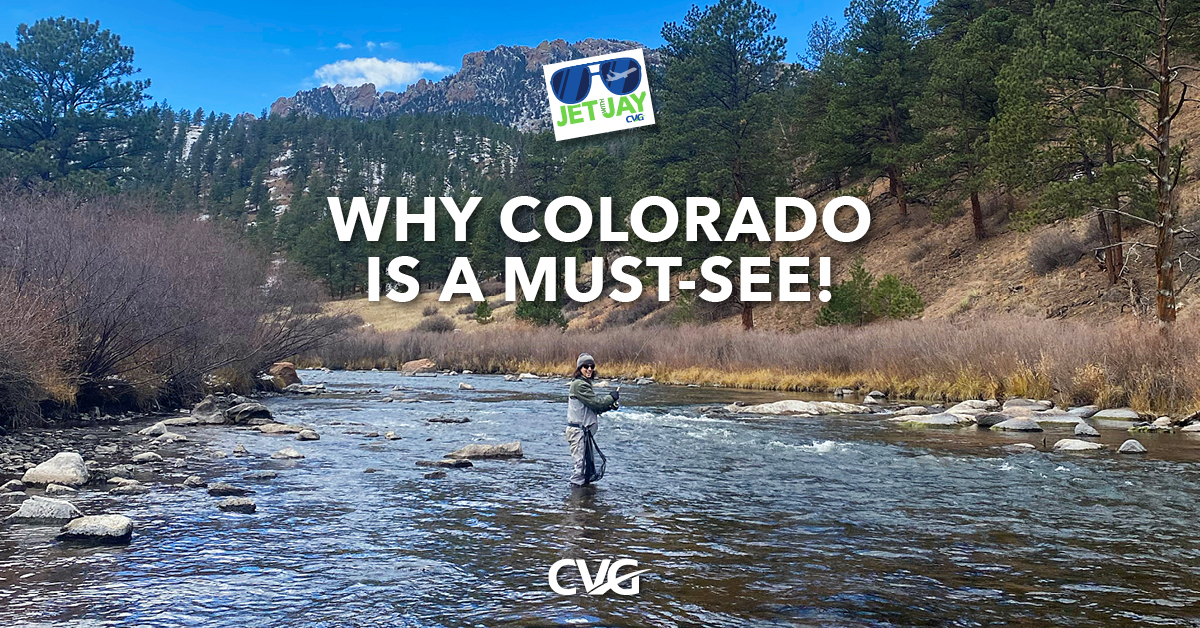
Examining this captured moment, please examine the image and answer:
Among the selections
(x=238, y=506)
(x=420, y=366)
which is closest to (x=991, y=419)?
(x=238, y=506)

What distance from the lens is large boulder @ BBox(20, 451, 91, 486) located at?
36.1 ft

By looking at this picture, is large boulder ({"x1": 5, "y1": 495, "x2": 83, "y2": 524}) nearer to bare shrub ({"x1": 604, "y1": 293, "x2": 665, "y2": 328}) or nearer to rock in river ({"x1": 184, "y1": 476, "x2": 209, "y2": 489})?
rock in river ({"x1": 184, "y1": 476, "x2": 209, "y2": 489})

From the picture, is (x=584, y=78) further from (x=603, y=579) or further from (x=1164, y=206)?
(x=603, y=579)

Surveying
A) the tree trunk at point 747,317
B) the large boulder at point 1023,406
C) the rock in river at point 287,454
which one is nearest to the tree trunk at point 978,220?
the tree trunk at point 747,317

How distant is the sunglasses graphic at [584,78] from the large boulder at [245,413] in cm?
1532

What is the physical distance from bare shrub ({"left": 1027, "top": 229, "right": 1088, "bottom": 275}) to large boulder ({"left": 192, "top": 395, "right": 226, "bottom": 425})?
2824 cm

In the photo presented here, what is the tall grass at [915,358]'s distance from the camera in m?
16.6

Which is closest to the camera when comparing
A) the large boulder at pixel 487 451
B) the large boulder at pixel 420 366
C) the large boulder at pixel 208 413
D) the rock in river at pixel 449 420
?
the large boulder at pixel 487 451

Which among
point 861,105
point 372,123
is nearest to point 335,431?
point 861,105

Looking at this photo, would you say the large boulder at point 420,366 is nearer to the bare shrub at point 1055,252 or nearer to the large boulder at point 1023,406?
the bare shrub at point 1055,252

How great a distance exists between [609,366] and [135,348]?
19.7 meters

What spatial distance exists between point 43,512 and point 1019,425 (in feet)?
48.3

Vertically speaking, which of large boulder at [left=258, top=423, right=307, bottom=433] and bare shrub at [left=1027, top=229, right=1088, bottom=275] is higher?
bare shrub at [left=1027, top=229, right=1088, bottom=275]

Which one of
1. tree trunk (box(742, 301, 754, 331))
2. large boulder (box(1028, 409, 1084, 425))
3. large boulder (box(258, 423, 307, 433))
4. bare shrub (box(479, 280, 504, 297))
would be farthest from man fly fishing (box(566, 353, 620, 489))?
bare shrub (box(479, 280, 504, 297))
